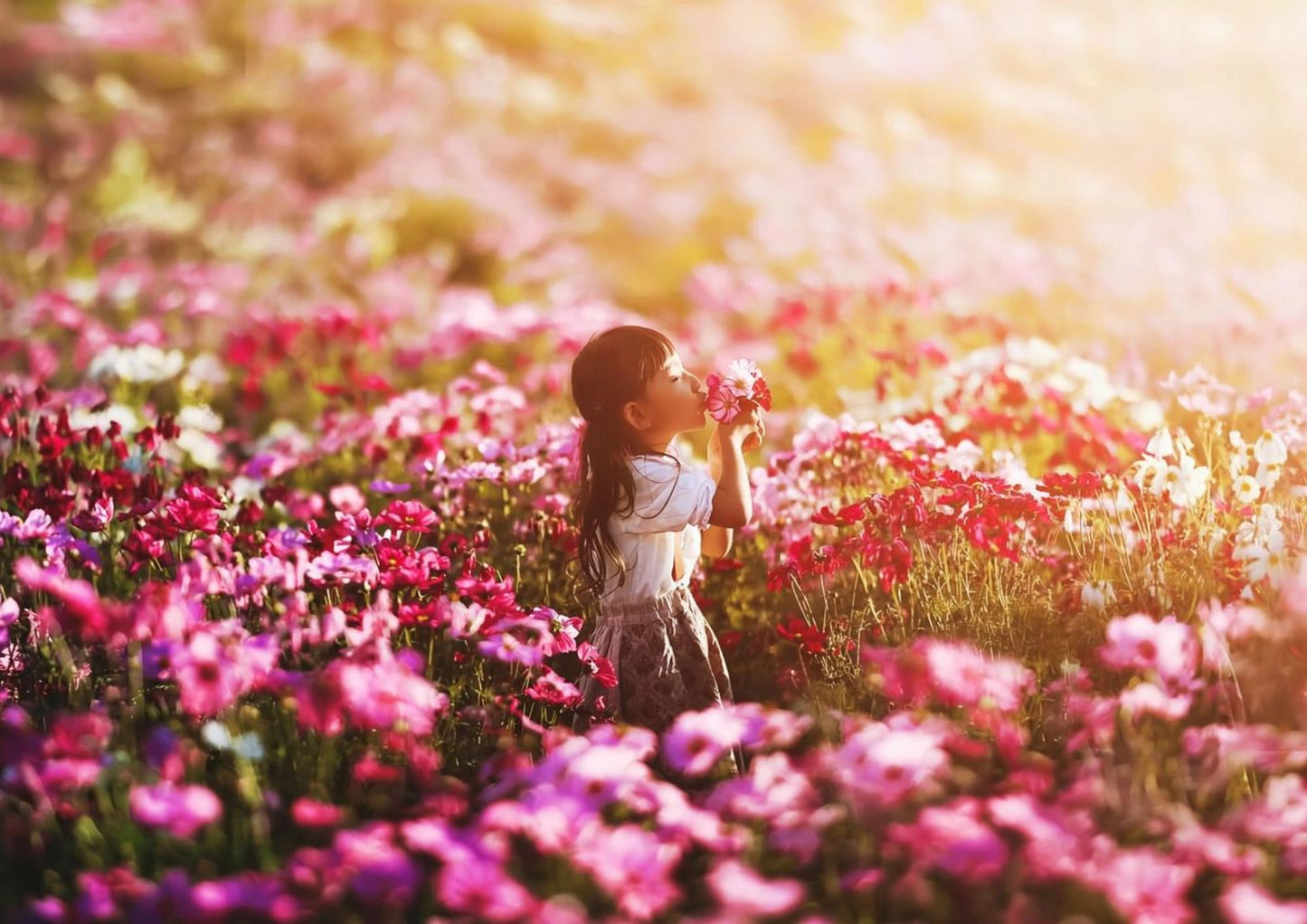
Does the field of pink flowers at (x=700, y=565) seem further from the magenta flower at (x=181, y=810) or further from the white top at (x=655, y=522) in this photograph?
the white top at (x=655, y=522)

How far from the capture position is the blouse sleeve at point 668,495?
2.74m

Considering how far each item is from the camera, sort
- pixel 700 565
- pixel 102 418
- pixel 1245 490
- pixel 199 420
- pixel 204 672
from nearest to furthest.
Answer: pixel 204 672 → pixel 1245 490 → pixel 700 565 → pixel 102 418 → pixel 199 420

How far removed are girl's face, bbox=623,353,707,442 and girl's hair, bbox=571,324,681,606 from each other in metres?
0.02

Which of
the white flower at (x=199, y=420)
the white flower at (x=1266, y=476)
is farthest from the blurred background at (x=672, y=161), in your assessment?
the white flower at (x=1266, y=476)

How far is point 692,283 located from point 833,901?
17.0ft

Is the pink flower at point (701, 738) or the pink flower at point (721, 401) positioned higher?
the pink flower at point (721, 401)

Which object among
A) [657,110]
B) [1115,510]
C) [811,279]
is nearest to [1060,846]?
[1115,510]

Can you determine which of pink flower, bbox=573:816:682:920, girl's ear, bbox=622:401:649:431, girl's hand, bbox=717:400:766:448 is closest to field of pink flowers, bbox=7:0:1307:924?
pink flower, bbox=573:816:682:920

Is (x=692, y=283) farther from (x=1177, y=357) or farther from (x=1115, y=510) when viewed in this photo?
(x=1115, y=510)

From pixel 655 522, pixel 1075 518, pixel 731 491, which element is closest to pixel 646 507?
pixel 655 522

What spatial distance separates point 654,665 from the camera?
286 centimetres

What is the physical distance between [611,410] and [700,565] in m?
0.96

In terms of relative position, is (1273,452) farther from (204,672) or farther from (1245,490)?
(204,672)

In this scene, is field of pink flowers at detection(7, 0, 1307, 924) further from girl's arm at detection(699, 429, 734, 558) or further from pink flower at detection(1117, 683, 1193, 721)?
girl's arm at detection(699, 429, 734, 558)
